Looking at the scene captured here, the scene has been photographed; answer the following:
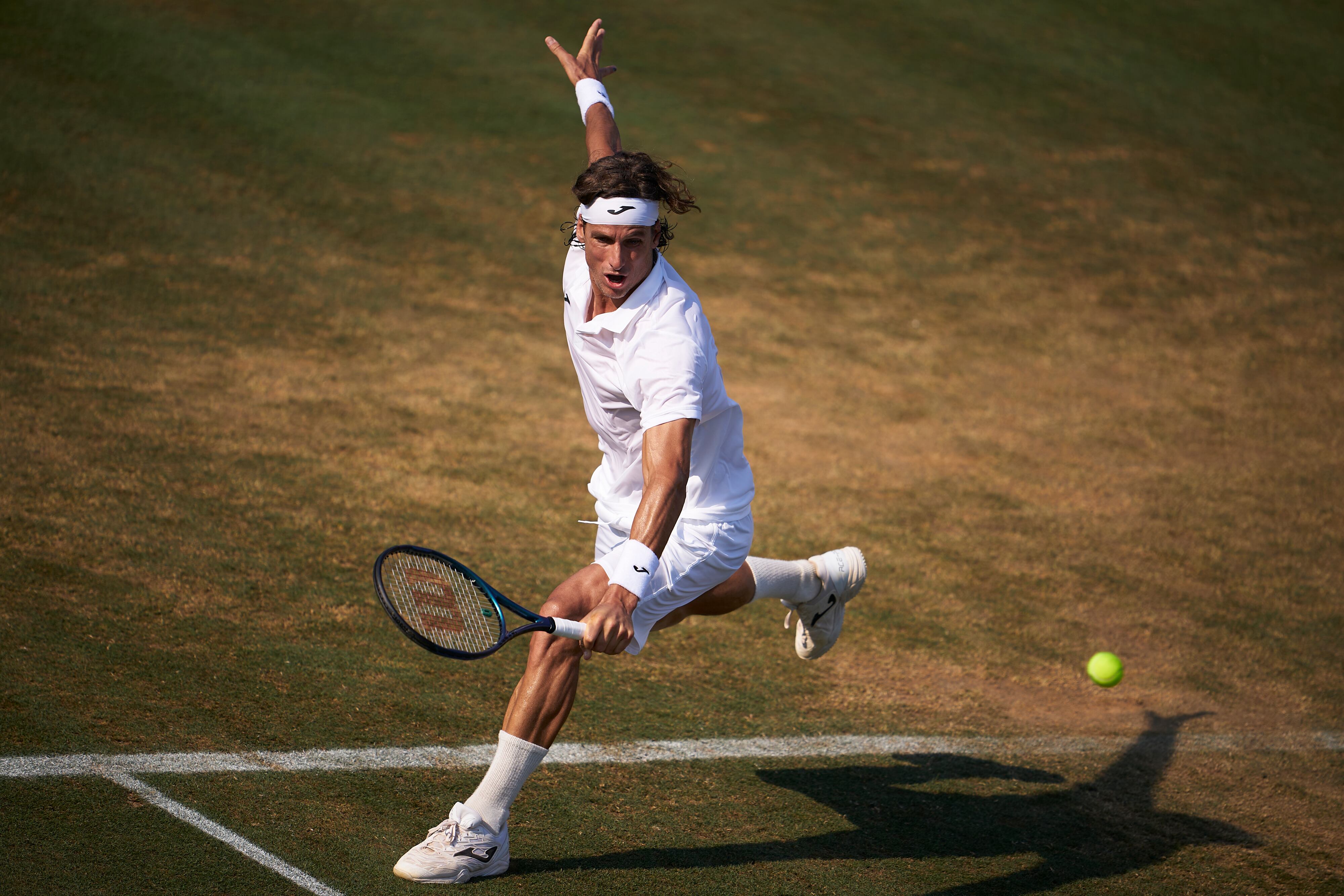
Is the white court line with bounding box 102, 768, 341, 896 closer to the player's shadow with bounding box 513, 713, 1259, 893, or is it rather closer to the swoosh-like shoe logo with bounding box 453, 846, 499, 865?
the swoosh-like shoe logo with bounding box 453, 846, 499, 865

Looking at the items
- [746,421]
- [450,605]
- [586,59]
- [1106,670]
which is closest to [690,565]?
[450,605]

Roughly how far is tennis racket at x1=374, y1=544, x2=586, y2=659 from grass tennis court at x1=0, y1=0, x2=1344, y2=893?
0.78 meters

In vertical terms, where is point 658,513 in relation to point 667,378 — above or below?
below

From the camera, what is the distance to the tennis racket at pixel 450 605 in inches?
141

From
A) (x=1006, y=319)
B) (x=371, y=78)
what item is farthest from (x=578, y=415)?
(x=371, y=78)

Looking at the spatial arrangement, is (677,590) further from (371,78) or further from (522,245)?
(371,78)

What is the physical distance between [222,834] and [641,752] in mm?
1554

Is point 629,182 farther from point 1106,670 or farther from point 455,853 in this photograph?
point 1106,670

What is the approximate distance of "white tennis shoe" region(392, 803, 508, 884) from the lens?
12.3ft

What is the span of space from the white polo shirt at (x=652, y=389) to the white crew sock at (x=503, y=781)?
88 cm

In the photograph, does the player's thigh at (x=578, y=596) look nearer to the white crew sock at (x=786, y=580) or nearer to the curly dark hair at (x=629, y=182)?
the white crew sock at (x=786, y=580)

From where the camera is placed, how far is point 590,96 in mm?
5176

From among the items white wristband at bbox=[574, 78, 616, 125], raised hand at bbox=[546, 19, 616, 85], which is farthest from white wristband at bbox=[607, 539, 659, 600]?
raised hand at bbox=[546, 19, 616, 85]

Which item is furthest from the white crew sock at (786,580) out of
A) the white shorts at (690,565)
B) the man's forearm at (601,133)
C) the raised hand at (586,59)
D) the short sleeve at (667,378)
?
the raised hand at (586,59)
